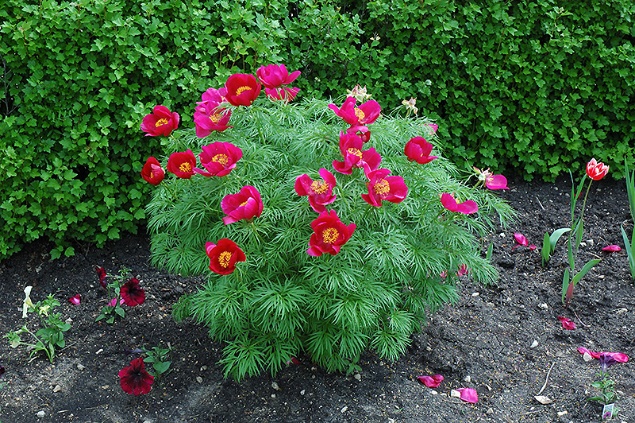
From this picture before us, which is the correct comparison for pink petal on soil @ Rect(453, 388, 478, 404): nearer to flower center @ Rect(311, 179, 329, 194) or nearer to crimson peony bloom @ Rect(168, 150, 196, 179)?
flower center @ Rect(311, 179, 329, 194)

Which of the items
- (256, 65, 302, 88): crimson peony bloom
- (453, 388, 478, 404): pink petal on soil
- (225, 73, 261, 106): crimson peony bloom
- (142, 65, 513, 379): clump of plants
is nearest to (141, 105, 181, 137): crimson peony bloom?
(142, 65, 513, 379): clump of plants

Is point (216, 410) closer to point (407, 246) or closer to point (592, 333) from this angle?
point (407, 246)

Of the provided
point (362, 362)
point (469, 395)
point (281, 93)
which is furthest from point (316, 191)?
point (469, 395)

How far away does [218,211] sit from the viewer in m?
2.59

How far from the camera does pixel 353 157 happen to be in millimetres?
2338

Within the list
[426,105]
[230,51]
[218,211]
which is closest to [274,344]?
[218,211]

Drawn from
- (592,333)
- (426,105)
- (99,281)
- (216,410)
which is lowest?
(99,281)

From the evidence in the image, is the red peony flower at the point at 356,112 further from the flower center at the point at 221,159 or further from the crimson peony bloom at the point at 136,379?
the crimson peony bloom at the point at 136,379

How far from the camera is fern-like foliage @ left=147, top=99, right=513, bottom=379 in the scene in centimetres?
244

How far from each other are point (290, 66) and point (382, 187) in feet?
5.47

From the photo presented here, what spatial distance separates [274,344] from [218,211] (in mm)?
511

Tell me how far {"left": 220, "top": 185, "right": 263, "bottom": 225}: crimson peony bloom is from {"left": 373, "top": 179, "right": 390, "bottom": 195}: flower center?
0.36 m

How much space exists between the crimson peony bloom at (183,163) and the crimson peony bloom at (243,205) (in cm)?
24

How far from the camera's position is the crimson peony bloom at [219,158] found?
2.35 meters
